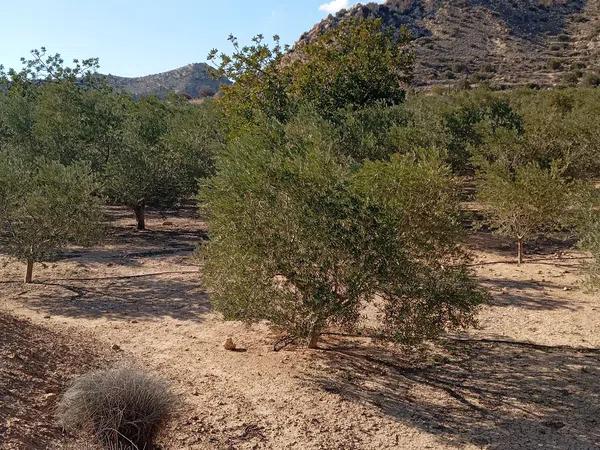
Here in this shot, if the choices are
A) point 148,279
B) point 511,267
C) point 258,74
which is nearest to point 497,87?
A: point 258,74

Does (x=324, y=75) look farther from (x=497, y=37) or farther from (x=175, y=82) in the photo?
(x=175, y=82)

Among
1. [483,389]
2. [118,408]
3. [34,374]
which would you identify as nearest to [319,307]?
[483,389]

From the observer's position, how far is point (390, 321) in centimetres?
842

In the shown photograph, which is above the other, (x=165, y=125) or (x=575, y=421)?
(x=165, y=125)

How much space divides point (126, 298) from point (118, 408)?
7333 mm

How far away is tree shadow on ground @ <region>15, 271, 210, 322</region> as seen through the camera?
11.8m

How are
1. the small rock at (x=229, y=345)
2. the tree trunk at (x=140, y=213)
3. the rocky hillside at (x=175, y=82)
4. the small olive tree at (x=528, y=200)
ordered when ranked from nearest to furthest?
the small rock at (x=229, y=345) < the small olive tree at (x=528, y=200) < the tree trunk at (x=140, y=213) < the rocky hillside at (x=175, y=82)

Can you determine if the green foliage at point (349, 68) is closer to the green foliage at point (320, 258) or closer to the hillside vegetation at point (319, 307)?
the hillside vegetation at point (319, 307)

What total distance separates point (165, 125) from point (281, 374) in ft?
73.9

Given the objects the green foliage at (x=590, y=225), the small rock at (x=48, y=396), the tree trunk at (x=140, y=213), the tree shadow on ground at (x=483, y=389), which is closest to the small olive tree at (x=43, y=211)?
the tree trunk at (x=140, y=213)

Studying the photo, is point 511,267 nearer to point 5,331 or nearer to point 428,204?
point 428,204

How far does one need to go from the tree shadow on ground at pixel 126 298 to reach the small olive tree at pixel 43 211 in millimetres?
1017

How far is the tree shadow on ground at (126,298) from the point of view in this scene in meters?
11.8

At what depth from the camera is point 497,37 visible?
6372cm
